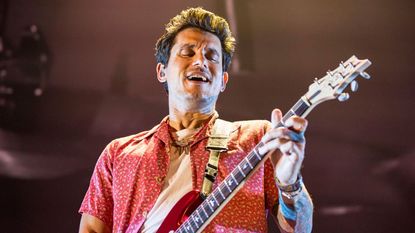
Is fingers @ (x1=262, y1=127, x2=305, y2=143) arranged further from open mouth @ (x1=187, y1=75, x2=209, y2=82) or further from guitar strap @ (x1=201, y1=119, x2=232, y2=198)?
open mouth @ (x1=187, y1=75, x2=209, y2=82)

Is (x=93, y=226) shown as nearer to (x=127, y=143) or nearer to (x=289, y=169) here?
(x=127, y=143)

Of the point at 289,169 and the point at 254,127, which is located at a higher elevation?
the point at 254,127

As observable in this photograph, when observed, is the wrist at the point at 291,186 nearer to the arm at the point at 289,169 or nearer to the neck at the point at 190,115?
the arm at the point at 289,169

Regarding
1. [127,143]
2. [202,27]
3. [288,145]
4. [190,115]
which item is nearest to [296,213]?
[288,145]

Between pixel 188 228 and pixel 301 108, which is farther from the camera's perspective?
pixel 188 228

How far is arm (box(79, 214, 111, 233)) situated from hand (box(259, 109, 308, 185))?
2.91 ft

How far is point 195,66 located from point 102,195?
0.66 metres

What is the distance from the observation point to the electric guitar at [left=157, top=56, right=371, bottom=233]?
5.18ft

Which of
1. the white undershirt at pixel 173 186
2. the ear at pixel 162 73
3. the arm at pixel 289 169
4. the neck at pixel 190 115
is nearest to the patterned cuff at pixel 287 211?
the arm at pixel 289 169

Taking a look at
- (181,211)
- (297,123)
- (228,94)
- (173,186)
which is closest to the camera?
(297,123)

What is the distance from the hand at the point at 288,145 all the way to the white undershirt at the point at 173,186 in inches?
18.9

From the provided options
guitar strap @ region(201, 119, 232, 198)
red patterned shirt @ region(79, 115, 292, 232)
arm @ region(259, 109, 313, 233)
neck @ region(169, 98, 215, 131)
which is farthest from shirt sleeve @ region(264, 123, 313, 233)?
neck @ region(169, 98, 215, 131)

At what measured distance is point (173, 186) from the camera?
6.84 feet

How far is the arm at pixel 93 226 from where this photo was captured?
2240mm
